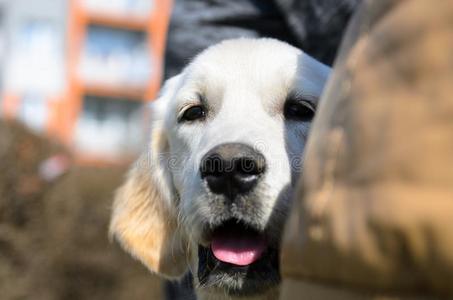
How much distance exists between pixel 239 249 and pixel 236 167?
0.27 m

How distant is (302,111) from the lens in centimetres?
279

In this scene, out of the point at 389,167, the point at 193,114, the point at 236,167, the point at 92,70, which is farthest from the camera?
the point at 92,70

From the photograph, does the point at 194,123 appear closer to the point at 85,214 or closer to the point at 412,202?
the point at 412,202

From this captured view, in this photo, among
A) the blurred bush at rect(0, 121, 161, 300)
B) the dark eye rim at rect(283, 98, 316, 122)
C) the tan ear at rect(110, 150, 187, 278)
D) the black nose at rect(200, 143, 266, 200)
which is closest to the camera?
the black nose at rect(200, 143, 266, 200)

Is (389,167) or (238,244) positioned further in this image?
(238,244)

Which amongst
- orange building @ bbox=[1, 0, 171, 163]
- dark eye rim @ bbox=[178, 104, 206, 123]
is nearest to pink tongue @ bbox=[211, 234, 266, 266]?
dark eye rim @ bbox=[178, 104, 206, 123]

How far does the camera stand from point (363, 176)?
1194 millimetres

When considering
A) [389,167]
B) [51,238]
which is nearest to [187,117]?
[389,167]

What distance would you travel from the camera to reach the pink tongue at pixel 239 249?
2.39 m

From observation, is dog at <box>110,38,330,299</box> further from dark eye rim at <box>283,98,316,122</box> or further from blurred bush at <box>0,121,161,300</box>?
blurred bush at <box>0,121,161,300</box>

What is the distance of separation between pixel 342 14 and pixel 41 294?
25.5 feet

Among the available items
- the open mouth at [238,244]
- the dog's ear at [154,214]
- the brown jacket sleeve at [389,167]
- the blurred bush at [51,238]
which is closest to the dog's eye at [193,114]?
the dog's ear at [154,214]

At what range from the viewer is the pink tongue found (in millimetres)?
2395

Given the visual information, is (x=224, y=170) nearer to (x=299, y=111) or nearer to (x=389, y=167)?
(x=299, y=111)
